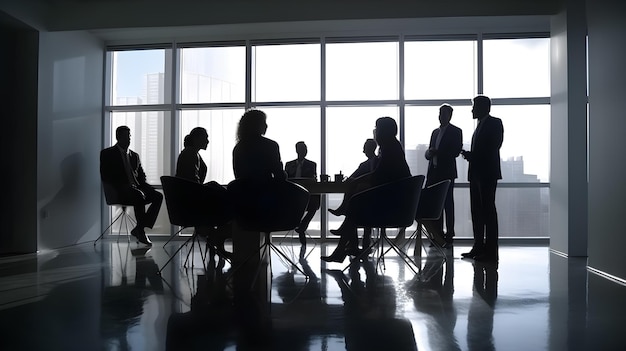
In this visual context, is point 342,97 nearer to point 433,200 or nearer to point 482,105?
point 482,105

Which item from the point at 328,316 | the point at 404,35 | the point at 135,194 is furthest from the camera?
the point at 404,35

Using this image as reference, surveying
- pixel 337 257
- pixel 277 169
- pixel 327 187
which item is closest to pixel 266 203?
pixel 277 169

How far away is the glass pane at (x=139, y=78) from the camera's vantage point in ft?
26.1

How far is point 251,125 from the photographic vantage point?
3670 millimetres

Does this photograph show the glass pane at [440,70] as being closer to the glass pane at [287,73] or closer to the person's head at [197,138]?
the glass pane at [287,73]

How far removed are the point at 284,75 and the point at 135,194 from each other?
9.94 feet

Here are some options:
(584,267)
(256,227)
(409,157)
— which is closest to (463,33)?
(409,157)

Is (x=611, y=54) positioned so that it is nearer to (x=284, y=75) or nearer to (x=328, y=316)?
(x=328, y=316)

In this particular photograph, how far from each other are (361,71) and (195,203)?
4.59 metres

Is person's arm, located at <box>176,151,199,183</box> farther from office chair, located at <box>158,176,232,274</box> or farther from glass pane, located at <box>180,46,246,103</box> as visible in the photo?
glass pane, located at <box>180,46,246,103</box>

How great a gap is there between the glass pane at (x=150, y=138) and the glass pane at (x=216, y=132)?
12.6 inches

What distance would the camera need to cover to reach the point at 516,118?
7.39m

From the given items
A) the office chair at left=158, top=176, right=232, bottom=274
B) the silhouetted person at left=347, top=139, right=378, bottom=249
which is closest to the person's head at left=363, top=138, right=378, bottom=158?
the silhouetted person at left=347, top=139, right=378, bottom=249

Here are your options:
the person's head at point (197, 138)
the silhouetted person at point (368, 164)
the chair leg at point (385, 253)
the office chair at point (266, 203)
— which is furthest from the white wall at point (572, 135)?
the person's head at point (197, 138)
